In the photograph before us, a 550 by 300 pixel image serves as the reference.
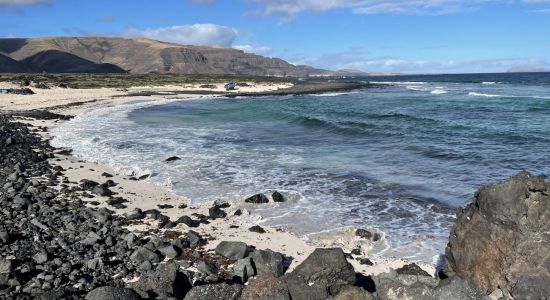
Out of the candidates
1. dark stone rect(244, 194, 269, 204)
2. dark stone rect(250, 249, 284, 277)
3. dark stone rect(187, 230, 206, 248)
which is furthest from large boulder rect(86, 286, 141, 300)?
dark stone rect(244, 194, 269, 204)

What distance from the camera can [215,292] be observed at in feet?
25.3

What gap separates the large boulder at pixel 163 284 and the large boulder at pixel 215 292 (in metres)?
0.69

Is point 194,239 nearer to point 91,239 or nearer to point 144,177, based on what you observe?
point 91,239

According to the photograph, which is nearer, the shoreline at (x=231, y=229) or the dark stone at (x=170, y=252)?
the dark stone at (x=170, y=252)

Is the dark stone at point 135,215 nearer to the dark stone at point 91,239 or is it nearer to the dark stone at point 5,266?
the dark stone at point 91,239

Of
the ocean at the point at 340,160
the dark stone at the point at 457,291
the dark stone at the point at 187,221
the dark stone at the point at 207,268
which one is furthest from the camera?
the ocean at the point at 340,160

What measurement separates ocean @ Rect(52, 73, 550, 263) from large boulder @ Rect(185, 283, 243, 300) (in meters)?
4.56

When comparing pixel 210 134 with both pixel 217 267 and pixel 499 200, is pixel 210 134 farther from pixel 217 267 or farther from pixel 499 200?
pixel 499 200

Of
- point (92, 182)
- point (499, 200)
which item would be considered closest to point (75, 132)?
point (92, 182)

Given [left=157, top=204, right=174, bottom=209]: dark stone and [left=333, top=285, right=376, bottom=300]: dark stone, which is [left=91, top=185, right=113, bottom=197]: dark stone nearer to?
[left=157, top=204, right=174, bottom=209]: dark stone

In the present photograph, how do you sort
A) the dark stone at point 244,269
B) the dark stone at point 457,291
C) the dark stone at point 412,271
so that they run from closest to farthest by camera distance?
the dark stone at point 457,291, the dark stone at point 412,271, the dark stone at point 244,269

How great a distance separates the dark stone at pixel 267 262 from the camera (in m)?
9.60

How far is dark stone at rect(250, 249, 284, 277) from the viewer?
960 cm

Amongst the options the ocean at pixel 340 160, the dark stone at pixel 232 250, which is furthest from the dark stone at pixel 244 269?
the ocean at pixel 340 160
